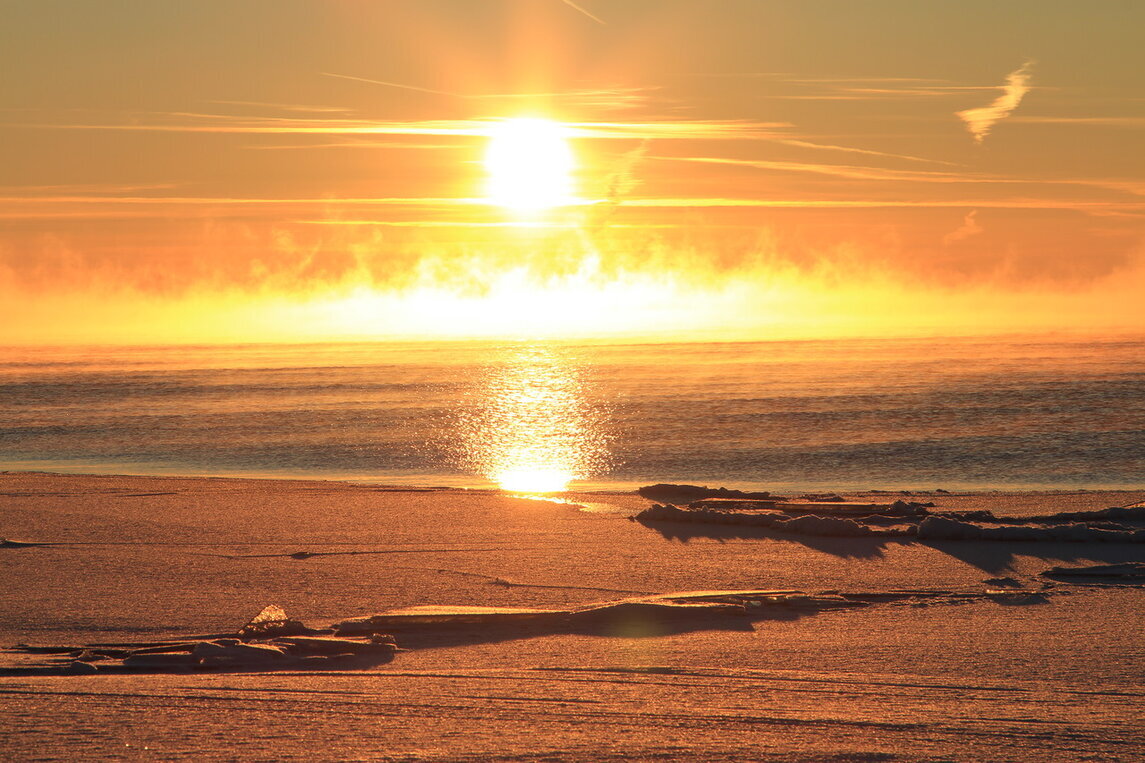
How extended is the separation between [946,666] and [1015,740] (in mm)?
1986

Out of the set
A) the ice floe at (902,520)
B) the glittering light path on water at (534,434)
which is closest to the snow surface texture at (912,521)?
the ice floe at (902,520)

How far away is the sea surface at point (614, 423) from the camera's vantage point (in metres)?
29.7

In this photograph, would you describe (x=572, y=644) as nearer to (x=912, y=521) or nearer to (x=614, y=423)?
(x=912, y=521)

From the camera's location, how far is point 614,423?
145 ft

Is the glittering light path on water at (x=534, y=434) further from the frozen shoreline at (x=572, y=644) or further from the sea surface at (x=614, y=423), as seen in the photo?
the frozen shoreline at (x=572, y=644)

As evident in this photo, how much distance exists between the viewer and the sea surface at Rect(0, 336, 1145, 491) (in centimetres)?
2970

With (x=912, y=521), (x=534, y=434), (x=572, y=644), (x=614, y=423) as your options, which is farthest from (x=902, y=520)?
(x=614, y=423)

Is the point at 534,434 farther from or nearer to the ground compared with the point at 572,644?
farther from the ground

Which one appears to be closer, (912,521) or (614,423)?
(912,521)

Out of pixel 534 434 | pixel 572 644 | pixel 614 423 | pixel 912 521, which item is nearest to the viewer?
pixel 572 644

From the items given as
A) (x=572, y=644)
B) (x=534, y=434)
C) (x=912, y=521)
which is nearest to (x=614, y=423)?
(x=534, y=434)

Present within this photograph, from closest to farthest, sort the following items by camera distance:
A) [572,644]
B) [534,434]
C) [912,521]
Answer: [572,644] → [912,521] → [534,434]

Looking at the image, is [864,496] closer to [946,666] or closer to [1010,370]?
[946,666]

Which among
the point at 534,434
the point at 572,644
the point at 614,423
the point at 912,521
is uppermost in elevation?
the point at 614,423
